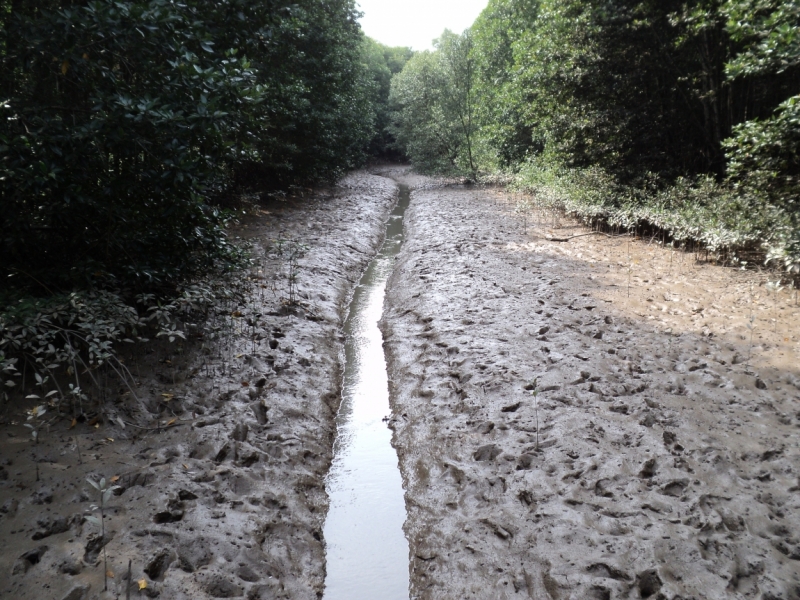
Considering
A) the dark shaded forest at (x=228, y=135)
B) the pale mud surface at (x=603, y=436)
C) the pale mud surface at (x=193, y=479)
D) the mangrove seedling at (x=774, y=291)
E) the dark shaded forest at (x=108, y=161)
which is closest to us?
the pale mud surface at (x=193, y=479)

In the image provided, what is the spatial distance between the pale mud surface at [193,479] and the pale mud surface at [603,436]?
3.34 ft

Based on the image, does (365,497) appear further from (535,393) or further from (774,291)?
(774,291)

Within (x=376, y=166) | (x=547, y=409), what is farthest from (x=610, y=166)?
(x=376, y=166)

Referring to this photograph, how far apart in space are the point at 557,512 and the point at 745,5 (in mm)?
8441

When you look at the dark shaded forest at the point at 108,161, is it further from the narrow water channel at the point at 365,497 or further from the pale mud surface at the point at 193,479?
the narrow water channel at the point at 365,497

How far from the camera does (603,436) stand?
484 centimetres

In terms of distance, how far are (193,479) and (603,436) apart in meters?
3.58

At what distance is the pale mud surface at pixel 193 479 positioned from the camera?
3414mm

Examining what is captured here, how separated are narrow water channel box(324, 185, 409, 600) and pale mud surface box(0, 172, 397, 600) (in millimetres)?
162

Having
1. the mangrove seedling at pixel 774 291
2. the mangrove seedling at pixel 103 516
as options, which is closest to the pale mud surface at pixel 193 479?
the mangrove seedling at pixel 103 516

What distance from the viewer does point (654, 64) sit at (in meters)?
12.6

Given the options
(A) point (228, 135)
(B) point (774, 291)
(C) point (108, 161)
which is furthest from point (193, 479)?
(B) point (774, 291)

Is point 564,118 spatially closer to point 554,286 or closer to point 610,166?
point 610,166

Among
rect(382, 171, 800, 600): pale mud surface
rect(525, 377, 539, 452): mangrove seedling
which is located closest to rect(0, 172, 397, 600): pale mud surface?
rect(382, 171, 800, 600): pale mud surface
